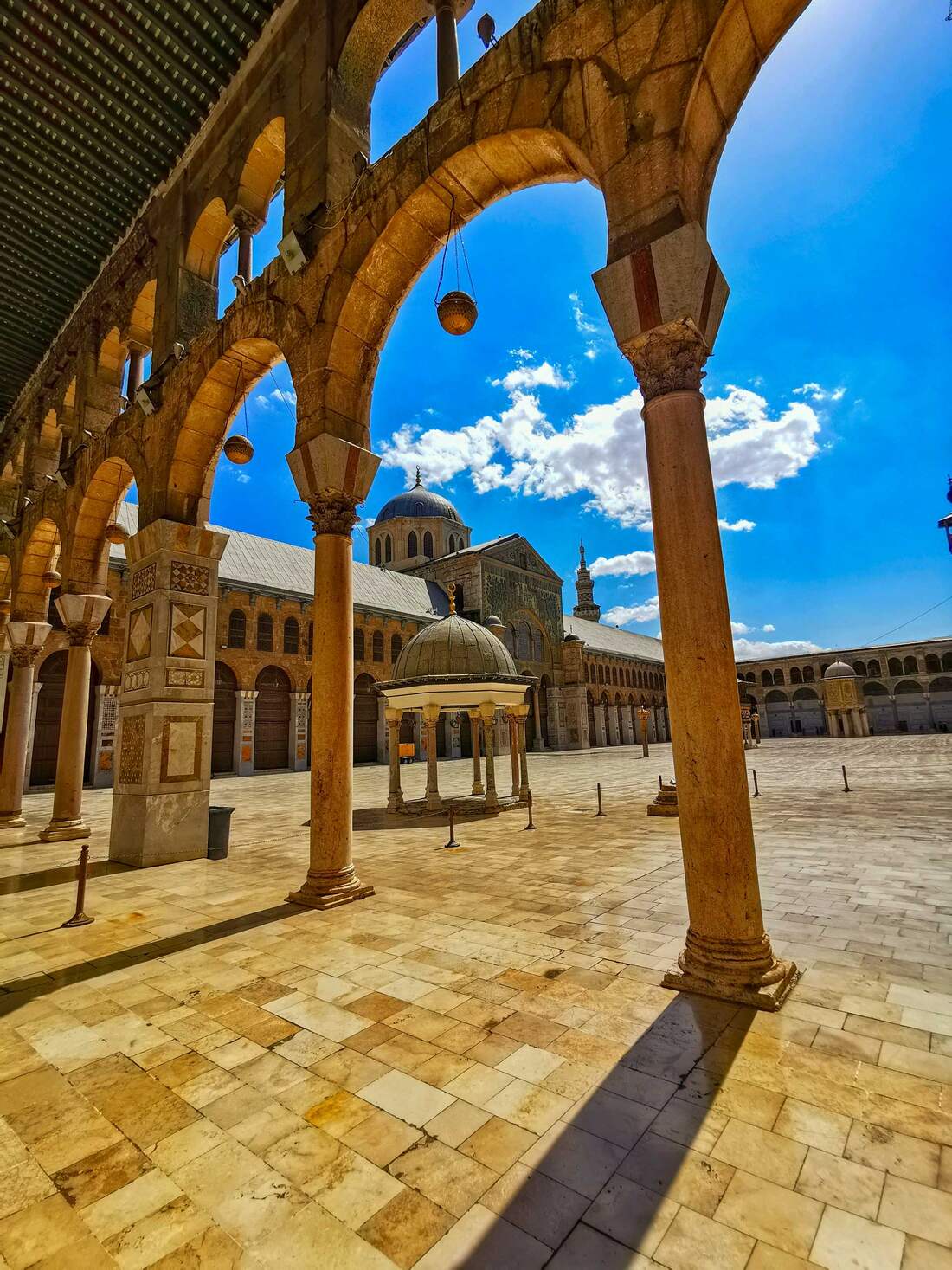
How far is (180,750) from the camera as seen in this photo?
8297mm

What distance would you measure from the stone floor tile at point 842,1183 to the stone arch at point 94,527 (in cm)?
1191

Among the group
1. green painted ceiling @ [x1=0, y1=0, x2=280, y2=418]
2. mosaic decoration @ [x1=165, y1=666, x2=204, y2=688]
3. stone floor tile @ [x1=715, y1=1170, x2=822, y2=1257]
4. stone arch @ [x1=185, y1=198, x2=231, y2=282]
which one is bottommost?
stone floor tile @ [x1=715, y1=1170, x2=822, y2=1257]

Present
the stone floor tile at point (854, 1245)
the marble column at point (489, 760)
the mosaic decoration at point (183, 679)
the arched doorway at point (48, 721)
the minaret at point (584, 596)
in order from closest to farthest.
Answer: the stone floor tile at point (854, 1245)
the mosaic decoration at point (183, 679)
the marble column at point (489, 760)
the arched doorway at point (48, 721)
the minaret at point (584, 596)

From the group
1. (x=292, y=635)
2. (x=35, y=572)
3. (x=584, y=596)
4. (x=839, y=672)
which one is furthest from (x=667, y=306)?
(x=584, y=596)

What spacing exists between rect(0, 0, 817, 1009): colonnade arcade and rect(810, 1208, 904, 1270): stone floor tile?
4.99 ft

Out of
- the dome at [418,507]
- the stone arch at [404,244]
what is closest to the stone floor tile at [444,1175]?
the stone arch at [404,244]

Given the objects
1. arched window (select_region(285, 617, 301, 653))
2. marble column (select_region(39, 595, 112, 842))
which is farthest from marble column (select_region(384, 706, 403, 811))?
arched window (select_region(285, 617, 301, 653))

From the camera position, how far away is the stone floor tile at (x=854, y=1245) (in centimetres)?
174

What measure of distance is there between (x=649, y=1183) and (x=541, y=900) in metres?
3.71

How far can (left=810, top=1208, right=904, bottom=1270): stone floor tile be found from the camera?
1.74m

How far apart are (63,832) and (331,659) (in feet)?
24.9

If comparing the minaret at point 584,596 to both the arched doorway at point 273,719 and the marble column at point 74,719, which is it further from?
the marble column at point 74,719

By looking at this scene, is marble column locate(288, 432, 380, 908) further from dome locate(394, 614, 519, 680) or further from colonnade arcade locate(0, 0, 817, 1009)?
dome locate(394, 614, 519, 680)

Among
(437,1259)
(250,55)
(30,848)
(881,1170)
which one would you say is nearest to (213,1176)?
(437,1259)
